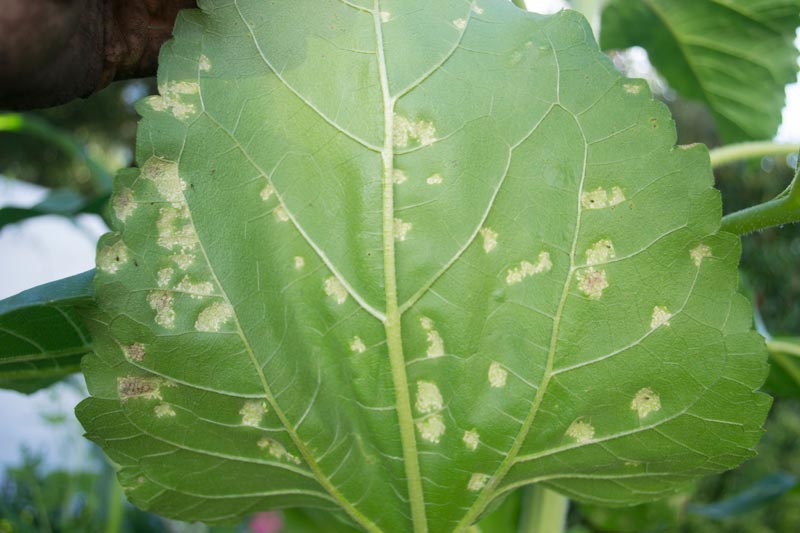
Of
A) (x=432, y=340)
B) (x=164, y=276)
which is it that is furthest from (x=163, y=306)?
(x=432, y=340)

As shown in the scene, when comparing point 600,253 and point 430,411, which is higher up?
point 600,253

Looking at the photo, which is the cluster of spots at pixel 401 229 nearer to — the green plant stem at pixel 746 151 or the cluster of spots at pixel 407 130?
Answer: the cluster of spots at pixel 407 130

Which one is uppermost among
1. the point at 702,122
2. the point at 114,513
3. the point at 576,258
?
the point at 576,258

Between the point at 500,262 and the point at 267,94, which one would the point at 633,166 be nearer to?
the point at 500,262

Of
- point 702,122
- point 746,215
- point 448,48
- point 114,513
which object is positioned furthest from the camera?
point 702,122

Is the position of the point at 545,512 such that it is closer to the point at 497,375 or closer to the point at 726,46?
the point at 497,375

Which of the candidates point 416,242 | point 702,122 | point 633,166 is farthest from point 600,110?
point 702,122

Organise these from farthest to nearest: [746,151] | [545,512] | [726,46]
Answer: [726,46] → [746,151] → [545,512]

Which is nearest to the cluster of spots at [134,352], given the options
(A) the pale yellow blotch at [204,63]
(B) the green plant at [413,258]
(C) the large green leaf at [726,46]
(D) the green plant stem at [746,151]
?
(B) the green plant at [413,258]
